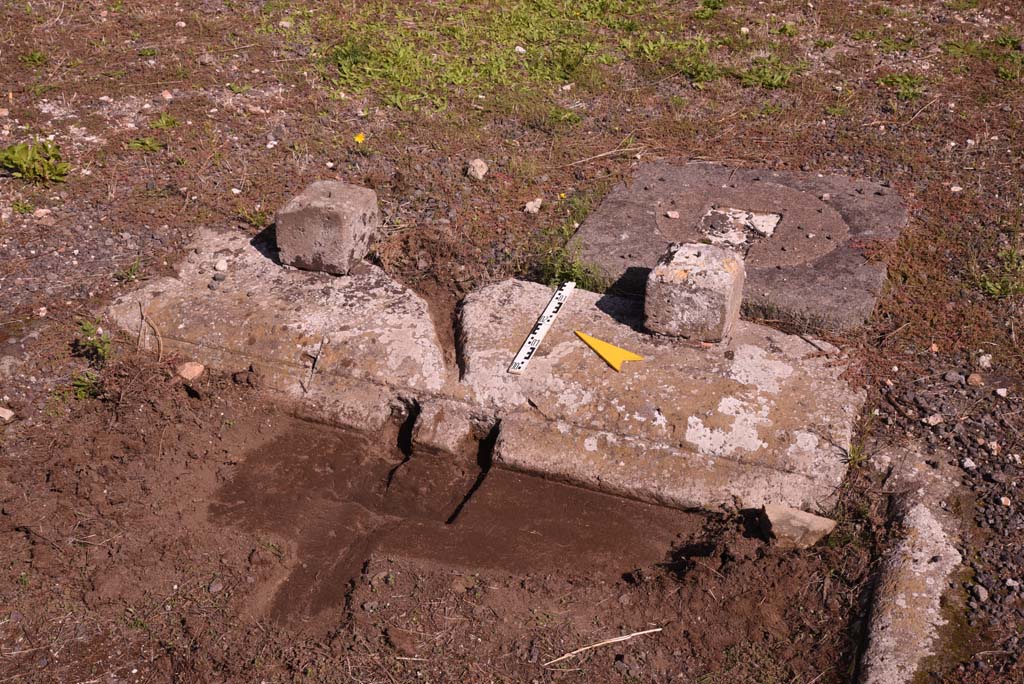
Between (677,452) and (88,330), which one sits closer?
(677,452)

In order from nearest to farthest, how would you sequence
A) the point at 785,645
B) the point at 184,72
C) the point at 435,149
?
the point at 785,645
the point at 435,149
the point at 184,72

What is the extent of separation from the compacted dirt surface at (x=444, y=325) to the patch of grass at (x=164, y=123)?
20 millimetres

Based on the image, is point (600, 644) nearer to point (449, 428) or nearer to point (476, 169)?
point (449, 428)

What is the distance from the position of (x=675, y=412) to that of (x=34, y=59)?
543 centimetres

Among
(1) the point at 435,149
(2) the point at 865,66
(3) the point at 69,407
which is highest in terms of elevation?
(2) the point at 865,66

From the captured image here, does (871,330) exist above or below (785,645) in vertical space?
above

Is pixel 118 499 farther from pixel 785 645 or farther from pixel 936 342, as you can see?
pixel 936 342

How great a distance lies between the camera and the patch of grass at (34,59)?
663 centimetres

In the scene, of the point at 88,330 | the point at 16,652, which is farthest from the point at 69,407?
the point at 16,652

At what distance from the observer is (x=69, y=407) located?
417 cm

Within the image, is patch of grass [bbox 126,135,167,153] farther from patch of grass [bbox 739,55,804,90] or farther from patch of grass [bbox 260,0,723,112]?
patch of grass [bbox 739,55,804,90]

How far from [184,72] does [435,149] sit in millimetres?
2080

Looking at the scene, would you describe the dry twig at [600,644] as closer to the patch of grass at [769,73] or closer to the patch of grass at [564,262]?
the patch of grass at [564,262]

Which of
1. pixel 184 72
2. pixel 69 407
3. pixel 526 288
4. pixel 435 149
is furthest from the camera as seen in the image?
pixel 184 72
